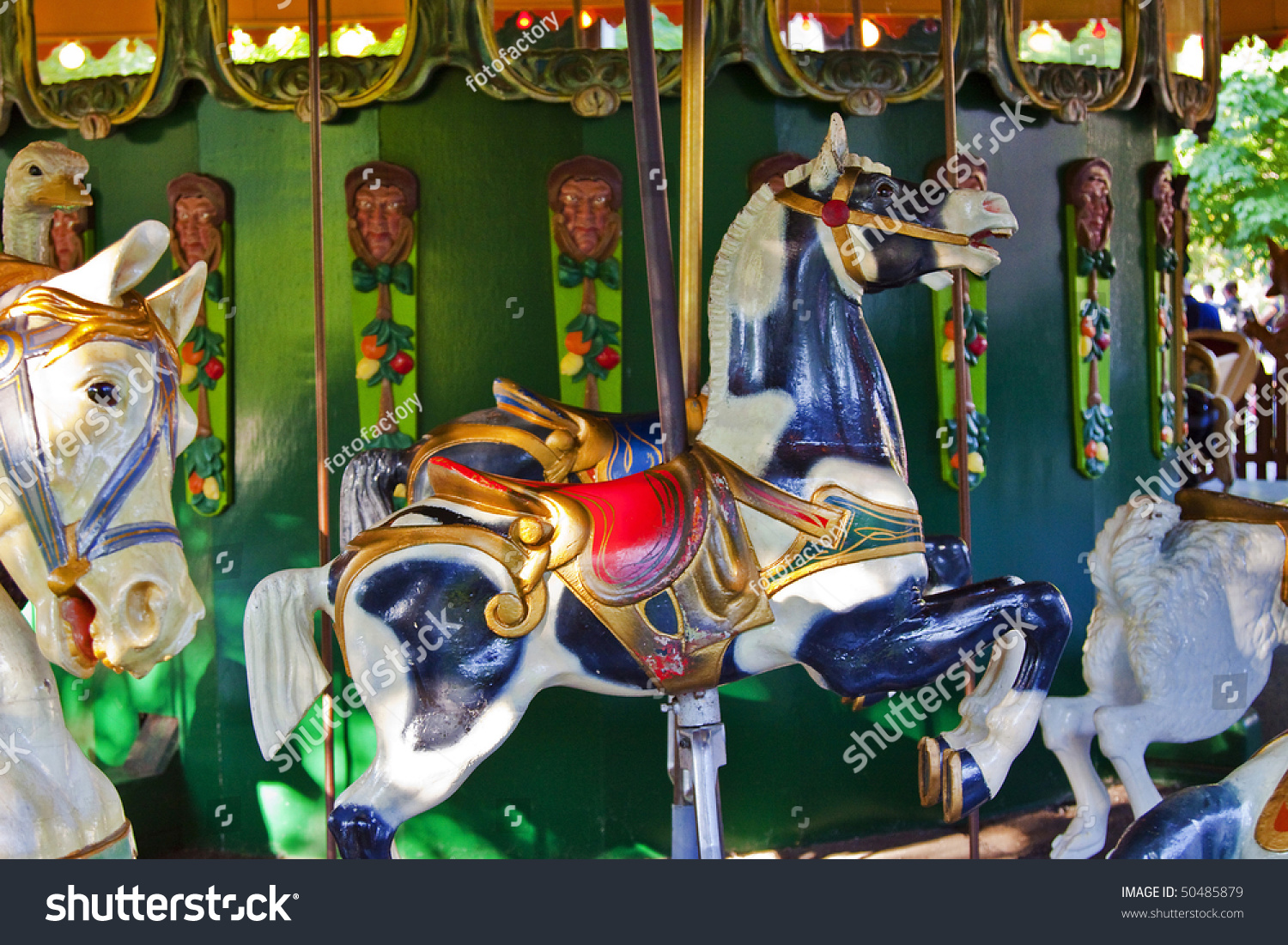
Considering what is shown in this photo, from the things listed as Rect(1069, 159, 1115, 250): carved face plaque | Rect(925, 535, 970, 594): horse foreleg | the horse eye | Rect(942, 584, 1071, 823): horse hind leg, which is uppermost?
Rect(1069, 159, 1115, 250): carved face plaque

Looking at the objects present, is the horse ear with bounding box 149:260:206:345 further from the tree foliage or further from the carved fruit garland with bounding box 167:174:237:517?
the tree foliage

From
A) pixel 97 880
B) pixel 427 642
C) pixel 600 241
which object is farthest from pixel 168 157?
pixel 97 880

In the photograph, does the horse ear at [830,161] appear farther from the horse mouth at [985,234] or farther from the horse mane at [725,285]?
the horse mouth at [985,234]

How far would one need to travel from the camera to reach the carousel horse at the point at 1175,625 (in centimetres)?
351

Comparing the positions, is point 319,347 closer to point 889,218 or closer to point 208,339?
point 889,218

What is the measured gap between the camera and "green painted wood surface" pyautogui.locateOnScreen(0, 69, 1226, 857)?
470 centimetres

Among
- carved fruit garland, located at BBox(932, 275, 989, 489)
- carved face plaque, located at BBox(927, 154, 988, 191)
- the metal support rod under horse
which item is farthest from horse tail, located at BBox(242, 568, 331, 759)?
carved face plaque, located at BBox(927, 154, 988, 191)

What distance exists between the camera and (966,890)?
1952 mm

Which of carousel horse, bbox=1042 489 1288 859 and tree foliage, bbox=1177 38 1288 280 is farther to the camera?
tree foliage, bbox=1177 38 1288 280

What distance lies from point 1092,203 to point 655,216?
125 inches

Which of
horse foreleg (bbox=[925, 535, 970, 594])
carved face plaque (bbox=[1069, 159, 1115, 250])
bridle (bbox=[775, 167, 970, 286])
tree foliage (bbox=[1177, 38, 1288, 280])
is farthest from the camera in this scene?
tree foliage (bbox=[1177, 38, 1288, 280])

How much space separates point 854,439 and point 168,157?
135 inches

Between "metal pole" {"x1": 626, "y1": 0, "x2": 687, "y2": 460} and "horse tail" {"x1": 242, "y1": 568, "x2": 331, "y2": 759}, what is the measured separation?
87 centimetres

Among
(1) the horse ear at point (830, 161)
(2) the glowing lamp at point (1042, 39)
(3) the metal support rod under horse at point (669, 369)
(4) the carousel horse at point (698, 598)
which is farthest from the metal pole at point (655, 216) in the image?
(2) the glowing lamp at point (1042, 39)
